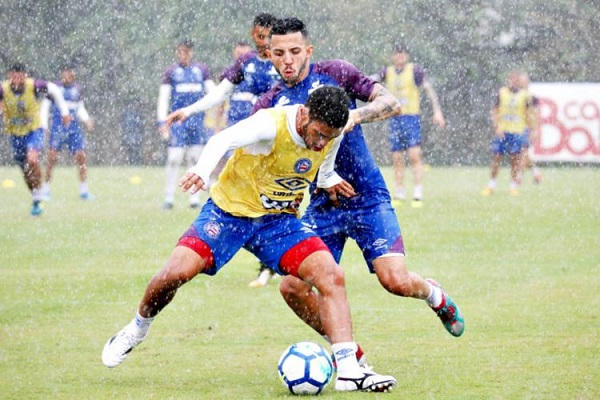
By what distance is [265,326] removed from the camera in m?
8.28

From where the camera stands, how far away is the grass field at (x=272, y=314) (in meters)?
6.45

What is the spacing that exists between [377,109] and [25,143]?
35.3 feet

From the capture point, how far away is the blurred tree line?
31.0m

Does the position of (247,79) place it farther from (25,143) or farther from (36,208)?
(25,143)

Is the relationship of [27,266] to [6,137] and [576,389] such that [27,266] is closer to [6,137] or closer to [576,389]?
[576,389]

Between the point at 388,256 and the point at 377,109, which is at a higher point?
the point at 377,109

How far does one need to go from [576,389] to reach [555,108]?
21188 millimetres

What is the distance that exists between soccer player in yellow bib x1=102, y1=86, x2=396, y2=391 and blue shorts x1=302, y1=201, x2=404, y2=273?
29cm

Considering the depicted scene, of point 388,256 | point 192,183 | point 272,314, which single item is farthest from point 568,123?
point 192,183

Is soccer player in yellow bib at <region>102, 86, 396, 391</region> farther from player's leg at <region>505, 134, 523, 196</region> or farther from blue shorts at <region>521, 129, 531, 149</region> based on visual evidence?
blue shorts at <region>521, 129, 531, 149</region>

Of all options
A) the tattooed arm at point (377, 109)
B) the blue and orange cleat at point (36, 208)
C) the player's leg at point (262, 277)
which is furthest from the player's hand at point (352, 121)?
the blue and orange cleat at point (36, 208)

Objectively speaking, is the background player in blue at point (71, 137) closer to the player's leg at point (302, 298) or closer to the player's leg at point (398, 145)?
the player's leg at point (398, 145)

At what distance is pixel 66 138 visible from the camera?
19.9 metres

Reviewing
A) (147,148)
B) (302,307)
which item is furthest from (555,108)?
(302,307)
